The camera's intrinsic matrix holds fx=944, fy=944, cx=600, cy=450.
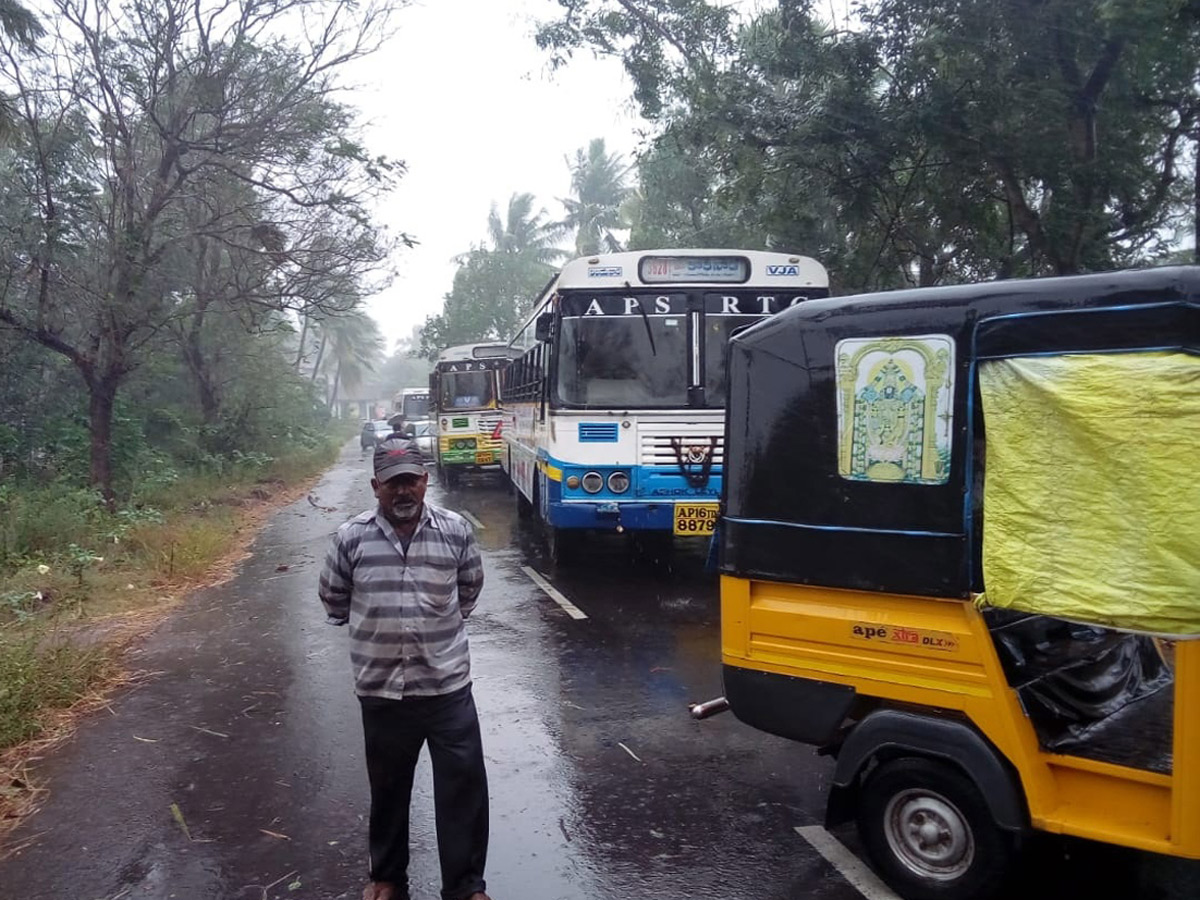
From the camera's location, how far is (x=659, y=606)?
8617 millimetres

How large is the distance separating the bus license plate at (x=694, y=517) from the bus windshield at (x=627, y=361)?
973mm

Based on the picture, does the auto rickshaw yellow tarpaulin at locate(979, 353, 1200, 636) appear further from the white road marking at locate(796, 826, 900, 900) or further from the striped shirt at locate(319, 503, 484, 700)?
the striped shirt at locate(319, 503, 484, 700)

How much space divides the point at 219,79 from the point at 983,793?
13849 millimetres

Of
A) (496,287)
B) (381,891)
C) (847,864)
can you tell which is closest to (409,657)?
(381,891)

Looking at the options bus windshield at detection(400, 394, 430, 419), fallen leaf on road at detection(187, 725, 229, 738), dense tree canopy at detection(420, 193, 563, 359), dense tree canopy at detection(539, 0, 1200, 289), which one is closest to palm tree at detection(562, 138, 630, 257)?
dense tree canopy at detection(420, 193, 563, 359)

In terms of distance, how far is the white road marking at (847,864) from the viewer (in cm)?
362

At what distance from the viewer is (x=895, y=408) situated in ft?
11.6

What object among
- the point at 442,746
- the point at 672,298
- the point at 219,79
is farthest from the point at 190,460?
the point at 442,746

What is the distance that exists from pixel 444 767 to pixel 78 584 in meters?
7.60

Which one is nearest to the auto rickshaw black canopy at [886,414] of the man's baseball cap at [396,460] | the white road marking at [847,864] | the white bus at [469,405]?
the white road marking at [847,864]

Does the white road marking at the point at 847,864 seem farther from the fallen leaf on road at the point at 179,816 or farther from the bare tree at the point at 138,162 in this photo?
the bare tree at the point at 138,162

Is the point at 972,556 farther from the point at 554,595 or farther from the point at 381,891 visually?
the point at 554,595

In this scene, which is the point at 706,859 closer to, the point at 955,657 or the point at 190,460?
the point at 955,657

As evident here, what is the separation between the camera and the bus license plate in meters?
8.70
